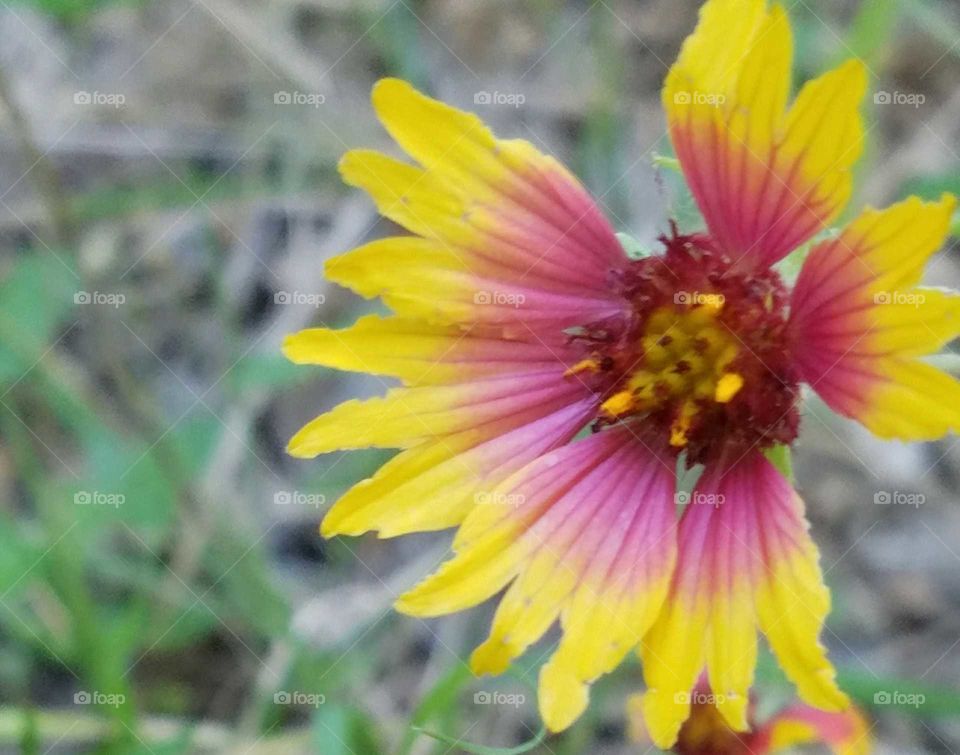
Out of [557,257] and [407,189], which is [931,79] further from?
[407,189]

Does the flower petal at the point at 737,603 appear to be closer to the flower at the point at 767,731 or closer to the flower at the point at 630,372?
the flower at the point at 630,372

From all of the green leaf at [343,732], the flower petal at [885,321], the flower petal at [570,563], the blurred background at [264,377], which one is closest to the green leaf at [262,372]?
the blurred background at [264,377]

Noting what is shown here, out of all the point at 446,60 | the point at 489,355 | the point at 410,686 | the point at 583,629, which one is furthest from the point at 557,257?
the point at 446,60

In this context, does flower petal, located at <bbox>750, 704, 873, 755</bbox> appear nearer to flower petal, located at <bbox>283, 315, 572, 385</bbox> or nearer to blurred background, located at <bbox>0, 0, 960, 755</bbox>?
blurred background, located at <bbox>0, 0, 960, 755</bbox>

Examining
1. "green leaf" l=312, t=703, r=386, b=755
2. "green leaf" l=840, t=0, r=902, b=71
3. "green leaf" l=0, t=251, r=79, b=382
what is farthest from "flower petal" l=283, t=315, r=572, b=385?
"green leaf" l=0, t=251, r=79, b=382

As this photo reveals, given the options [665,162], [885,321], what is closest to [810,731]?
[885,321]
